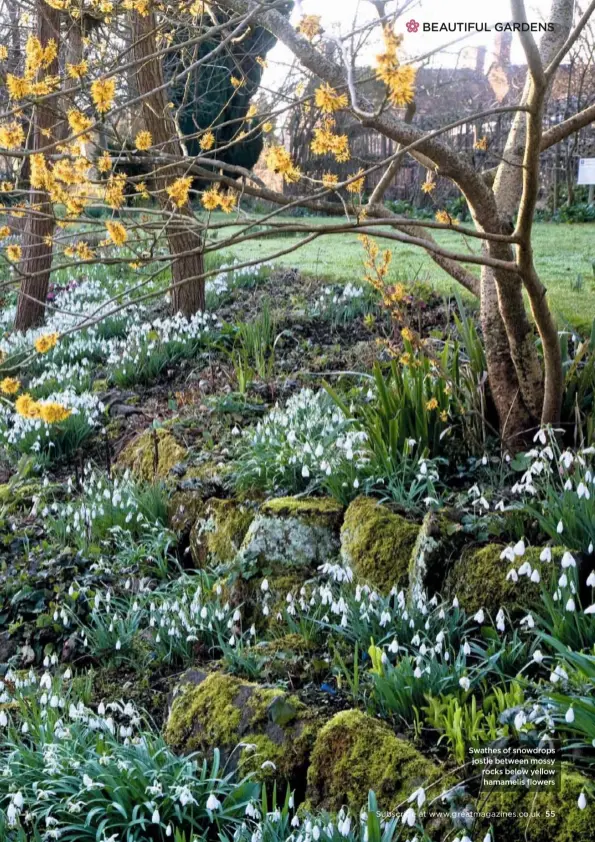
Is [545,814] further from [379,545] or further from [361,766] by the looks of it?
[379,545]

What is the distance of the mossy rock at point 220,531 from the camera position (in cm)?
472

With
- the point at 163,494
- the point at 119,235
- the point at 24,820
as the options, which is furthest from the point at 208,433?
the point at 24,820

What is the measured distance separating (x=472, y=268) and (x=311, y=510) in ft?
15.8

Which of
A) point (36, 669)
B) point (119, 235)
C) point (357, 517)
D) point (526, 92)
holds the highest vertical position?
point (526, 92)

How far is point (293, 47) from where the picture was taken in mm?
3949

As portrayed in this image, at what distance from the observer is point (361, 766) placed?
285 centimetres

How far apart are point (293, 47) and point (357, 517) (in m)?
2.25

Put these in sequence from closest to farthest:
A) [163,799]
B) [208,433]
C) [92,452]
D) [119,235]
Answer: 1. [163,799]
2. [119,235]
3. [208,433]
4. [92,452]

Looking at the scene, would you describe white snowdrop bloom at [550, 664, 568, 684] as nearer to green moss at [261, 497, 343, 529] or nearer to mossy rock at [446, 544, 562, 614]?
mossy rock at [446, 544, 562, 614]

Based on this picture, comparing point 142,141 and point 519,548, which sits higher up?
point 142,141

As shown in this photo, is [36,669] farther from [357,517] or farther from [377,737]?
[377,737]

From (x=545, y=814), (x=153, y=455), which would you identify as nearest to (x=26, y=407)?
(x=545, y=814)

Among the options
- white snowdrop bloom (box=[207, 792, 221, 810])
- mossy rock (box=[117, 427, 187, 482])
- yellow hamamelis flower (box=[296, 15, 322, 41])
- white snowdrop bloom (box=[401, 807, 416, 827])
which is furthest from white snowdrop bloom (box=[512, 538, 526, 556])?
mossy rock (box=[117, 427, 187, 482])

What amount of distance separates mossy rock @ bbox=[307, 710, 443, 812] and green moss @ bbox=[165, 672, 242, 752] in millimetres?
412
